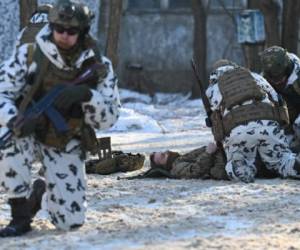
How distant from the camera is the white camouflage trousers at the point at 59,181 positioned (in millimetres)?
5109

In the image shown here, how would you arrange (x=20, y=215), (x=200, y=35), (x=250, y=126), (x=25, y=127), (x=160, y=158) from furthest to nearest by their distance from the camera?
(x=200, y=35) → (x=160, y=158) → (x=250, y=126) → (x=20, y=215) → (x=25, y=127)

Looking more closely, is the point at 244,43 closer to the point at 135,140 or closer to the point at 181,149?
the point at 135,140

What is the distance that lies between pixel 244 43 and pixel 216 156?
9072mm

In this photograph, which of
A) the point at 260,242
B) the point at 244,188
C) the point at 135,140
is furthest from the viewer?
the point at 135,140

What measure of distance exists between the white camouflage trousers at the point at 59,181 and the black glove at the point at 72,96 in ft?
1.11

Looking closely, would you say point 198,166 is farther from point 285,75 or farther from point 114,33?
point 114,33

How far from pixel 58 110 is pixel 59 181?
43 centimetres

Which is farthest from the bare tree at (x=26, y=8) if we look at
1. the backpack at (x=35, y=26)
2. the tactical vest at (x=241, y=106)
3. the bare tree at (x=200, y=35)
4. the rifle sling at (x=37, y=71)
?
the bare tree at (x=200, y=35)

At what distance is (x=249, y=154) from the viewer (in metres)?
7.52

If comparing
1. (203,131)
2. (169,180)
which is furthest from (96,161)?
(203,131)

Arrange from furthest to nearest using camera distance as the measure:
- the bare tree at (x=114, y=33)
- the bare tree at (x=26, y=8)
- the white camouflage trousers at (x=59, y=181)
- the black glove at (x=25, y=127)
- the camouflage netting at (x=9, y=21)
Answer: the camouflage netting at (x=9, y=21) < the bare tree at (x=114, y=33) < the bare tree at (x=26, y=8) < the white camouflage trousers at (x=59, y=181) < the black glove at (x=25, y=127)

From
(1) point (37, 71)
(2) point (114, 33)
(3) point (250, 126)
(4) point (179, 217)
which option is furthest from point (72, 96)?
(2) point (114, 33)

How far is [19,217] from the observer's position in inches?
203

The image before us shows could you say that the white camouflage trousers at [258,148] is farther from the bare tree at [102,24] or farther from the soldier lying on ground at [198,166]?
the bare tree at [102,24]
